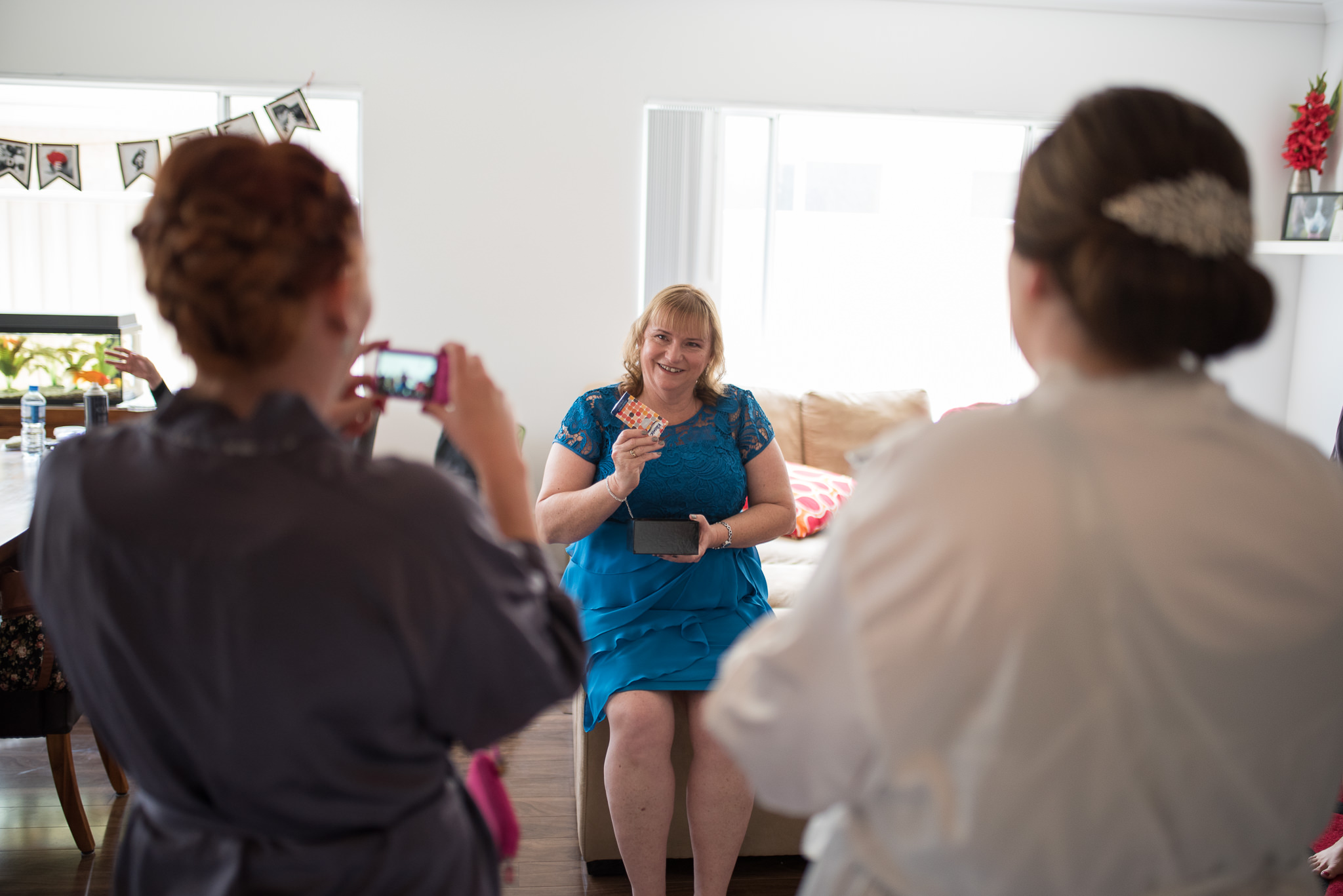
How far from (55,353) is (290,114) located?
118 cm

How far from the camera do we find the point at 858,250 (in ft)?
12.9

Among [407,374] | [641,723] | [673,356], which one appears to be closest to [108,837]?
[641,723]

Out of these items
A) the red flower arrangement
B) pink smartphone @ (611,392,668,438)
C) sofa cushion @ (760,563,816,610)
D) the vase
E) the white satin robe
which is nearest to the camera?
the white satin robe

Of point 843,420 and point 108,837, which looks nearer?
point 108,837

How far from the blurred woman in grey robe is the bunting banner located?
3060 mm

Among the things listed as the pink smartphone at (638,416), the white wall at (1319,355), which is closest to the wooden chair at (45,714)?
the pink smartphone at (638,416)

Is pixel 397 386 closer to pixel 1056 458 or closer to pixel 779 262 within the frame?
pixel 1056 458

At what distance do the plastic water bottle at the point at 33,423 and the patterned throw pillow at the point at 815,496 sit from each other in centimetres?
228

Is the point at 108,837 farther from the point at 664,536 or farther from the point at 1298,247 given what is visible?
the point at 1298,247

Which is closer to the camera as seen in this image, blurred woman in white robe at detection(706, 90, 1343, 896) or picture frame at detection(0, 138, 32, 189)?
blurred woman in white robe at detection(706, 90, 1343, 896)

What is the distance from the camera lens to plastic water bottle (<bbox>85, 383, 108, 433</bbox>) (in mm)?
2697

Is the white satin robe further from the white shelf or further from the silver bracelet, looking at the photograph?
the white shelf

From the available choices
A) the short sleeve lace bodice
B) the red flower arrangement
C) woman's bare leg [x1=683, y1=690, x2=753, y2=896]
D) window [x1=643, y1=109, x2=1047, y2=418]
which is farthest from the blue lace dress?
the red flower arrangement

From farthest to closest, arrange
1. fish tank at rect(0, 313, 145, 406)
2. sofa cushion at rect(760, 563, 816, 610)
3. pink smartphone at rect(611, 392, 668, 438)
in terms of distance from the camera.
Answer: fish tank at rect(0, 313, 145, 406), sofa cushion at rect(760, 563, 816, 610), pink smartphone at rect(611, 392, 668, 438)
